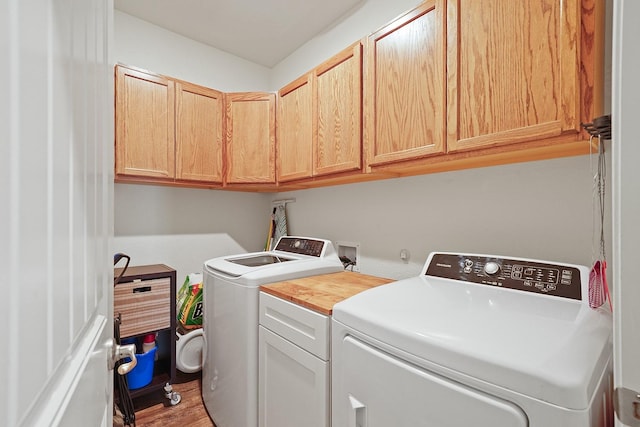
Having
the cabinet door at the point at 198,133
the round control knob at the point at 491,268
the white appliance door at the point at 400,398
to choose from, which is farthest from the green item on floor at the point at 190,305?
the round control knob at the point at 491,268

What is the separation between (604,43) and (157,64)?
262 centimetres

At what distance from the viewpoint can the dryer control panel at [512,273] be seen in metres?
1.00

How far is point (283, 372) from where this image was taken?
126 cm

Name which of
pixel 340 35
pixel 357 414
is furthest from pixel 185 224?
pixel 357 414

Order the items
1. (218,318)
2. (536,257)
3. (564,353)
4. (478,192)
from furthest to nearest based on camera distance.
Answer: (218,318)
(478,192)
(536,257)
(564,353)

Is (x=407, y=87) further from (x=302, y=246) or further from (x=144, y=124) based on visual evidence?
(x=144, y=124)

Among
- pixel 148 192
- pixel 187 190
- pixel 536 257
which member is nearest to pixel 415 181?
pixel 536 257

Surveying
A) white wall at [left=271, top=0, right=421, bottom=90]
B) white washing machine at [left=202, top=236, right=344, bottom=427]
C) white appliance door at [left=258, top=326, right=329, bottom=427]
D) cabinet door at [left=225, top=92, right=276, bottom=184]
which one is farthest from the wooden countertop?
white wall at [left=271, top=0, right=421, bottom=90]

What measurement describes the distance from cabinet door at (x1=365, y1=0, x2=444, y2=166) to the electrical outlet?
0.73 m

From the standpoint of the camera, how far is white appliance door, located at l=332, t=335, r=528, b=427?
619 mm

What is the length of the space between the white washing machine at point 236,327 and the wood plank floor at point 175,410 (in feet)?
0.24

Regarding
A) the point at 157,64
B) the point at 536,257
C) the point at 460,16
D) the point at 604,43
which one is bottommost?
the point at 536,257

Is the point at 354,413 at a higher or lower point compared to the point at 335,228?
lower

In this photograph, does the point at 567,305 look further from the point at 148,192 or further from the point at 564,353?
the point at 148,192
